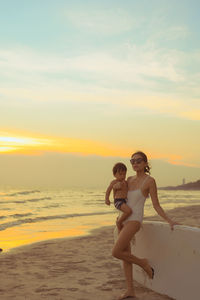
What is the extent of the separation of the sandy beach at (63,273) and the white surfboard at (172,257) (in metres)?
0.20

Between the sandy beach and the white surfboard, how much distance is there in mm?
204

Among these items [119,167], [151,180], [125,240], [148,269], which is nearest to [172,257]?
[148,269]

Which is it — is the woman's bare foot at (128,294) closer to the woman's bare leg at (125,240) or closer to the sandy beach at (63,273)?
the sandy beach at (63,273)

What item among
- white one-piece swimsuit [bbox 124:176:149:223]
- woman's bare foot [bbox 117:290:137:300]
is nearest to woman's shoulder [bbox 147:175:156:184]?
white one-piece swimsuit [bbox 124:176:149:223]

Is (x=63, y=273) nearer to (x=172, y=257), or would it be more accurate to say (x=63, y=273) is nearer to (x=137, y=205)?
(x=172, y=257)

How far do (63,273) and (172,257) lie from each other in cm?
234

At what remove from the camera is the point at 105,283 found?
556 centimetres

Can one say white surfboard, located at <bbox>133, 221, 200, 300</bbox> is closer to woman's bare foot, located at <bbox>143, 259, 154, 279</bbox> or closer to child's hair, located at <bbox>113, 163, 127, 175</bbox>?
woman's bare foot, located at <bbox>143, 259, 154, 279</bbox>

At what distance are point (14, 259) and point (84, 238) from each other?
3.25 m

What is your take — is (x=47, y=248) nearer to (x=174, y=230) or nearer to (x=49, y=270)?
(x=49, y=270)

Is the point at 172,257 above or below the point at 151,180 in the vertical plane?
below

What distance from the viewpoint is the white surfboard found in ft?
14.1

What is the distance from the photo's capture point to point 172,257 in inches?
183

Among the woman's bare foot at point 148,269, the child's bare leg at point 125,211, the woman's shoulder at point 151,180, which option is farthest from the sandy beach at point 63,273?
the woman's shoulder at point 151,180
